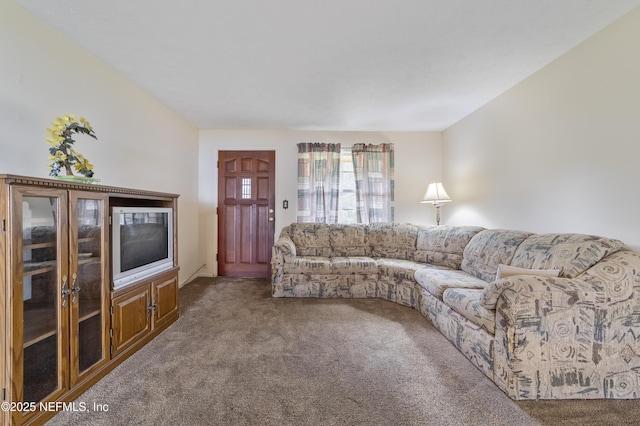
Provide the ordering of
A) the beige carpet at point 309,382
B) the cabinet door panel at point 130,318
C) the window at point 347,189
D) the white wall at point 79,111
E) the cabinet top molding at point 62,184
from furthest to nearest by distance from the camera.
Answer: the window at point 347,189 < the cabinet door panel at point 130,318 < the white wall at point 79,111 < the beige carpet at point 309,382 < the cabinet top molding at point 62,184

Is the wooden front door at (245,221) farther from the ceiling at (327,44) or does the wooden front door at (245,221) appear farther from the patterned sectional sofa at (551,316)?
the patterned sectional sofa at (551,316)

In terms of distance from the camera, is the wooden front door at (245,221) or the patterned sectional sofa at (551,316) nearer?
the patterned sectional sofa at (551,316)

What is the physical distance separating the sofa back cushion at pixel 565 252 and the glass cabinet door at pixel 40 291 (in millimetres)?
3129

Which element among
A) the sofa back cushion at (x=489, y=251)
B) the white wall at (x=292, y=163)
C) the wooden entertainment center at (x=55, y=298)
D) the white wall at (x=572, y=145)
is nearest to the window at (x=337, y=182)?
the white wall at (x=292, y=163)

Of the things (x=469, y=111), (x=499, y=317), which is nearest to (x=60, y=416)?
(x=499, y=317)

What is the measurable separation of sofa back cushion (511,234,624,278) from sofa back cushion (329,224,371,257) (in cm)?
185

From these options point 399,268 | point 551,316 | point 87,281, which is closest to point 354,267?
point 399,268

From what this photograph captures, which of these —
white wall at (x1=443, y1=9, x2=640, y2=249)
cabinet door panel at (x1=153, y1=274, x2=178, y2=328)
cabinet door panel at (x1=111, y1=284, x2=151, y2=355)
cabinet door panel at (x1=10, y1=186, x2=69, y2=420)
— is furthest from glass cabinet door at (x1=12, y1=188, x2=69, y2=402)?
white wall at (x1=443, y1=9, x2=640, y2=249)

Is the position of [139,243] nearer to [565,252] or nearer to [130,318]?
[130,318]

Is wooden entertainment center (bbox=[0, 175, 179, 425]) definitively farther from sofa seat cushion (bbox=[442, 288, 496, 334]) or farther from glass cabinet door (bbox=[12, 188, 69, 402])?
sofa seat cushion (bbox=[442, 288, 496, 334])

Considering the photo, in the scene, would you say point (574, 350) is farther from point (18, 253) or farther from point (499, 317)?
point (18, 253)

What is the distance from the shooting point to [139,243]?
80.0 inches

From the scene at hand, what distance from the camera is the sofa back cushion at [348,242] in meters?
3.69

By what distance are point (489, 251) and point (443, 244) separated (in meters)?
0.69
